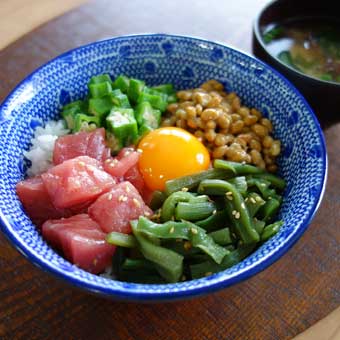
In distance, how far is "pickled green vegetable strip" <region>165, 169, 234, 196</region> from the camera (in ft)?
7.24

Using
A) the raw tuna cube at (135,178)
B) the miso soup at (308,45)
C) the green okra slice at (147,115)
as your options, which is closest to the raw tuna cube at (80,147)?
the raw tuna cube at (135,178)

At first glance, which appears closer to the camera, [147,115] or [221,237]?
[221,237]

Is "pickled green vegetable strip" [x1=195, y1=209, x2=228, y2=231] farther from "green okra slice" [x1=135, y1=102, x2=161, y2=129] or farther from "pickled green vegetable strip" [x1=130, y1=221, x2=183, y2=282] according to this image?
"green okra slice" [x1=135, y1=102, x2=161, y2=129]

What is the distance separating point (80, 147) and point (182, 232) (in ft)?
2.57

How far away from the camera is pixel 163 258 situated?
1866 millimetres

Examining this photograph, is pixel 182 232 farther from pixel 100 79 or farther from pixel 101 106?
pixel 100 79

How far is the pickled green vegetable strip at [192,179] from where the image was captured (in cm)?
221

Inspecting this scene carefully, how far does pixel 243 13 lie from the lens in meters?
3.72

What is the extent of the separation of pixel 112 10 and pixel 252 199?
2.36 m

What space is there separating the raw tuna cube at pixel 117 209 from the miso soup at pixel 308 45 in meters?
1.45

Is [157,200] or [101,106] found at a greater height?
[101,106]

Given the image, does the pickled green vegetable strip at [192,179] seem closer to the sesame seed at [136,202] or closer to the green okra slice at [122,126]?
the sesame seed at [136,202]

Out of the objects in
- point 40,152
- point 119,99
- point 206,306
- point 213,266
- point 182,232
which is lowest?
point 206,306

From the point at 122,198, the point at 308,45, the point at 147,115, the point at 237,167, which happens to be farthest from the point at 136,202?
the point at 308,45
